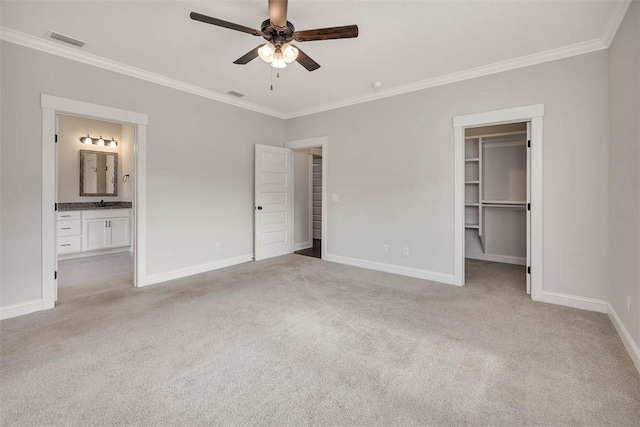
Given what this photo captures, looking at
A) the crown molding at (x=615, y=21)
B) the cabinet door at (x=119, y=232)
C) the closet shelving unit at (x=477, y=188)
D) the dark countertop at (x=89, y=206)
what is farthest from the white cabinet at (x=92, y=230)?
the crown molding at (x=615, y=21)

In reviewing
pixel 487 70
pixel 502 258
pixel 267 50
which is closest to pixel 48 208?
pixel 267 50

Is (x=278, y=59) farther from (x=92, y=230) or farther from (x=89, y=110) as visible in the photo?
(x=92, y=230)

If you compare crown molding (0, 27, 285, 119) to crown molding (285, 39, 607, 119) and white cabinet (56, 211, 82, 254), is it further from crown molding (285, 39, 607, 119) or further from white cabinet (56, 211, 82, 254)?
white cabinet (56, 211, 82, 254)

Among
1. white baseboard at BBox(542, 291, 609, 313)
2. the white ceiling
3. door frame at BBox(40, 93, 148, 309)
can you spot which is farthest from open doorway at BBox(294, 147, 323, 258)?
white baseboard at BBox(542, 291, 609, 313)

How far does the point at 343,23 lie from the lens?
2.68 metres

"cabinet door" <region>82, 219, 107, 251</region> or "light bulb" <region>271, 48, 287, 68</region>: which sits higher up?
"light bulb" <region>271, 48, 287, 68</region>

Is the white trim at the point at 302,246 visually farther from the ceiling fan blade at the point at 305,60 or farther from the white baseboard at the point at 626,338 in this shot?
the white baseboard at the point at 626,338

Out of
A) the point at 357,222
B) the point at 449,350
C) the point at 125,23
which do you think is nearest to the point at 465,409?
the point at 449,350

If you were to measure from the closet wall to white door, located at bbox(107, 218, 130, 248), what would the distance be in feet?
22.2

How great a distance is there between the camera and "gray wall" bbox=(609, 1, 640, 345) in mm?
2133

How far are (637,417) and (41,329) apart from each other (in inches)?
168

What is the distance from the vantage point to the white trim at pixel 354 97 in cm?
287

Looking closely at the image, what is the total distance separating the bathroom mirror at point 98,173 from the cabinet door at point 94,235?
868 millimetres

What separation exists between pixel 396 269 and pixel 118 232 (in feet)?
18.0
